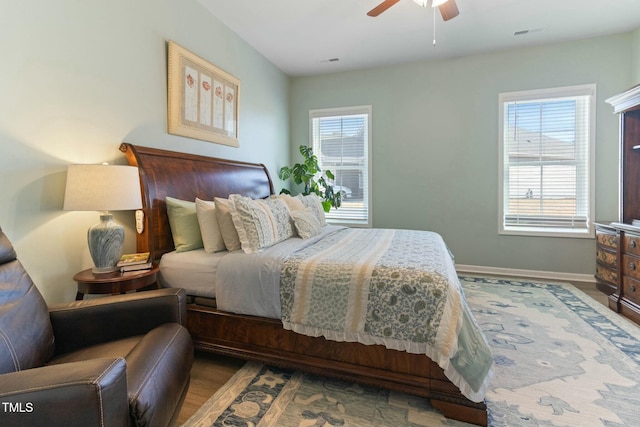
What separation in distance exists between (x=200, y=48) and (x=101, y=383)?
303 cm

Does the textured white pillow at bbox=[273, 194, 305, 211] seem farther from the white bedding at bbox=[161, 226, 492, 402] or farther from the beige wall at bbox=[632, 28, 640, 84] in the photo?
the beige wall at bbox=[632, 28, 640, 84]

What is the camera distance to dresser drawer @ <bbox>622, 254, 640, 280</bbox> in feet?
8.77

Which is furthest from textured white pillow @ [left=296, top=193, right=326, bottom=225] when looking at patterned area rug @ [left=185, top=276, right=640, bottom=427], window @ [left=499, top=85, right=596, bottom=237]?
window @ [left=499, top=85, right=596, bottom=237]

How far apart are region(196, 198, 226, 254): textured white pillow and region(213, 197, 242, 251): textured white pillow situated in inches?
1.6

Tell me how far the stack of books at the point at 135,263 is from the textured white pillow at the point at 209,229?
0.39 m

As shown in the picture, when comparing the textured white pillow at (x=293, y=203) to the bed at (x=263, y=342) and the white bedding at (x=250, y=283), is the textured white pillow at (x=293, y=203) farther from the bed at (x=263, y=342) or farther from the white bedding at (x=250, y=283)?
the white bedding at (x=250, y=283)

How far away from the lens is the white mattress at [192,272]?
2.08 meters

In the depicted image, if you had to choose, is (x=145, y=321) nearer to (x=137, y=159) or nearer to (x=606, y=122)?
(x=137, y=159)

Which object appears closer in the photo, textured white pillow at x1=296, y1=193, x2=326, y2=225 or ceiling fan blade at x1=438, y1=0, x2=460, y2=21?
ceiling fan blade at x1=438, y1=0, x2=460, y2=21

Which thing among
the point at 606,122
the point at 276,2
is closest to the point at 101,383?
the point at 276,2

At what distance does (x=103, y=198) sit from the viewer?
1.74 meters

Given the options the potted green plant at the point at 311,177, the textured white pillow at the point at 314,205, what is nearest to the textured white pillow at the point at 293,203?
the textured white pillow at the point at 314,205

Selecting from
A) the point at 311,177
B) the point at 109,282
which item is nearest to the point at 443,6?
the point at 311,177

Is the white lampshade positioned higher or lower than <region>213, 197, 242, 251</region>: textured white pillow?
higher
